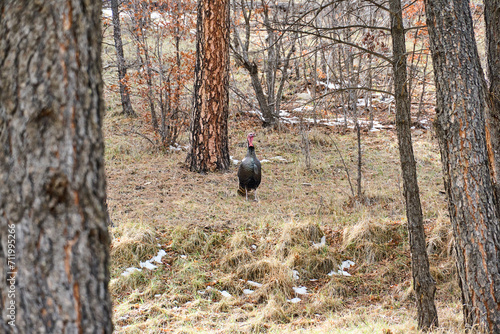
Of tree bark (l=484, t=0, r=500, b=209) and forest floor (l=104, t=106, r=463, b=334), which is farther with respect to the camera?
forest floor (l=104, t=106, r=463, b=334)

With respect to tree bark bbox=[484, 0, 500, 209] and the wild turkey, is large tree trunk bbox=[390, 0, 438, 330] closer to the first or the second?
tree bark bbox=[484, 0, 500, 209]

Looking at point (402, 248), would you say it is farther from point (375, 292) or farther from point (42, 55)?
point (42, 55)

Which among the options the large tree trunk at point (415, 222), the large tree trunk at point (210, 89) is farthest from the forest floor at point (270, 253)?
the large tree trunk at point (210, 89)

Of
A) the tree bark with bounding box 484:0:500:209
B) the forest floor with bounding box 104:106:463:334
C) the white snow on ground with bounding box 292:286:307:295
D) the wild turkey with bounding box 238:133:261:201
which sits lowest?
the white snow on ground with bounding box 292:286:307:295

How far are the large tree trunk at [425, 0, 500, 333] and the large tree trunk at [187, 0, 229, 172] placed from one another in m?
5.58

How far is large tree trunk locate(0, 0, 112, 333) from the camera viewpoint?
139 centimetres

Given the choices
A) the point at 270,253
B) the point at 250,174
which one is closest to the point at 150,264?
the point at 270,253

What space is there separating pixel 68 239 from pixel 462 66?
120 inches

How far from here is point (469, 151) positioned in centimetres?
322

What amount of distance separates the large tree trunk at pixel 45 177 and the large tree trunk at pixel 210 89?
7.06 metres

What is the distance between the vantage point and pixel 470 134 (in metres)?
3.22

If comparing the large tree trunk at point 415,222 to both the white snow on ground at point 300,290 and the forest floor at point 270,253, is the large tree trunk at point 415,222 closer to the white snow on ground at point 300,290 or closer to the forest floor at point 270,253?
the forest floor at point 270,253

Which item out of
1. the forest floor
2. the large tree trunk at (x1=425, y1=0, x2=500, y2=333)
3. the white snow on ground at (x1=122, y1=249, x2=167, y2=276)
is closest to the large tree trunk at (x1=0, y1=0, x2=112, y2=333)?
the forest floor

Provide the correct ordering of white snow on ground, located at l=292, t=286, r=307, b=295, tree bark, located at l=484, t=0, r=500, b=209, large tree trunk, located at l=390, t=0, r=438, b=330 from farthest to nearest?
white snow on ground, located at l=292, t=286, r=307, b=295
tree bark, located at l=484, t=0, r=500, b=209
large tree trunk, located at l=390, t=0, r=438, b=330
